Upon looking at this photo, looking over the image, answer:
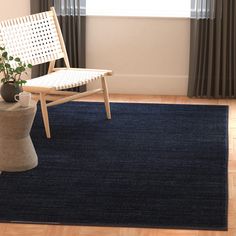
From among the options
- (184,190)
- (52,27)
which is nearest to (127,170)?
(184,190)

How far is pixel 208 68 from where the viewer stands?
6094 mm

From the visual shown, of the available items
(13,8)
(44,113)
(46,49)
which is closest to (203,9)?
(46,49)

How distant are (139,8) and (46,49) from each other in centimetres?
95

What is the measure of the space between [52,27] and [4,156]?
157 centimetres

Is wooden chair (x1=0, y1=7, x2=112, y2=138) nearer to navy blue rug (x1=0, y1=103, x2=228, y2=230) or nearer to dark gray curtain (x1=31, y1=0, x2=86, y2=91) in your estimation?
navy blue rug (x1=0, y1=103, x2=228, y2=230)

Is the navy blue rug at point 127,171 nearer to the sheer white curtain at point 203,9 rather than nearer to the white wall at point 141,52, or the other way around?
the white wall at point 141,52

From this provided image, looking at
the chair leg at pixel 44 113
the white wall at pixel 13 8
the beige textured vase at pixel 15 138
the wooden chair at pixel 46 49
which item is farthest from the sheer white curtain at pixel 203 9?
the beige textured vase at pixel 15 138

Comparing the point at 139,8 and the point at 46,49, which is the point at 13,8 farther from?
the point at 139,8

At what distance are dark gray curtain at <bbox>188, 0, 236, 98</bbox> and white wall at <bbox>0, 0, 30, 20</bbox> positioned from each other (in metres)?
1.39

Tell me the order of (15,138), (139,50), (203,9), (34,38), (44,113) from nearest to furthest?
(15,138)
(44,113)
(34,38)
(203,9)
(139,50)

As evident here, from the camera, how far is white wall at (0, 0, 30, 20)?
20.4 feet

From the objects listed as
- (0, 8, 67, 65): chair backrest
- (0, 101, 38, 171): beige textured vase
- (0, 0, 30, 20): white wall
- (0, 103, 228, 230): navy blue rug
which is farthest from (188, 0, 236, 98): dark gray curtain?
(0, 101, 38, 171): beige textured vase

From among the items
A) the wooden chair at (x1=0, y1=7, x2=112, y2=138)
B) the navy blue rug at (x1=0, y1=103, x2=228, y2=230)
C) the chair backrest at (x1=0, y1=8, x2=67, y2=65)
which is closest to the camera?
the navy blue rug at (x1=0, y1=103, x2=228, y2=230)

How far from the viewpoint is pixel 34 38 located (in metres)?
5.61
